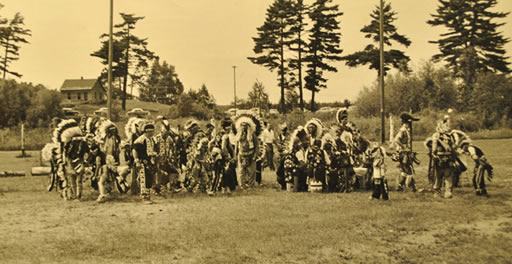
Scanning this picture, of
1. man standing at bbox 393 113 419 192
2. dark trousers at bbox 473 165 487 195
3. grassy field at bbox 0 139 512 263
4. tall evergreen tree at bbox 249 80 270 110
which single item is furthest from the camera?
tall evergreen tree at bbox 249 80 270 110

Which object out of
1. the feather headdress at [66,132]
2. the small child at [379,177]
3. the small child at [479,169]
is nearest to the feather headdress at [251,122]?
the small child at [379,177]

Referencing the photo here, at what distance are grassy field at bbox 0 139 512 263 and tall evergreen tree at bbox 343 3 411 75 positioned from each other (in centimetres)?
2751

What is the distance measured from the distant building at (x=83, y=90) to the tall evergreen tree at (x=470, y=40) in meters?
47.7

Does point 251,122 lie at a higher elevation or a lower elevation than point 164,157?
higher

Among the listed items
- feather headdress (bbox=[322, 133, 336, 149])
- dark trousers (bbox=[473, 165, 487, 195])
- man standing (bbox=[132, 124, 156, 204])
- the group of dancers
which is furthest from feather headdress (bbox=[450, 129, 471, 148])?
man standing (bbox=[132, 124, 156, 204])

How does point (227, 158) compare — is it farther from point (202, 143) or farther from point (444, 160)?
point (444, 160)

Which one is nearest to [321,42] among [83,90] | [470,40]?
[470,40]

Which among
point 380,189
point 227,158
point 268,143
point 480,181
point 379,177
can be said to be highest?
point 268,143

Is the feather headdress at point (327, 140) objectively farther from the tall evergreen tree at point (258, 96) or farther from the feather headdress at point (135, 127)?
the tall evergreen tree at point (258, 96)

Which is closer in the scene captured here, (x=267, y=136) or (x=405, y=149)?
(x=405, y=149)

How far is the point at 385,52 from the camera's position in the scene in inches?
1502

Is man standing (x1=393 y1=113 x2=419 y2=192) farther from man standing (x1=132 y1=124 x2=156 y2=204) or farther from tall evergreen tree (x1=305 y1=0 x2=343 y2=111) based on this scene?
tall evergreen tree (x1=305 y1=0 x2=343 y2=111)

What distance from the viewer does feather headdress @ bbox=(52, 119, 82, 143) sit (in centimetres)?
1130

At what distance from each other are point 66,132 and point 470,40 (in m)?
19.6
